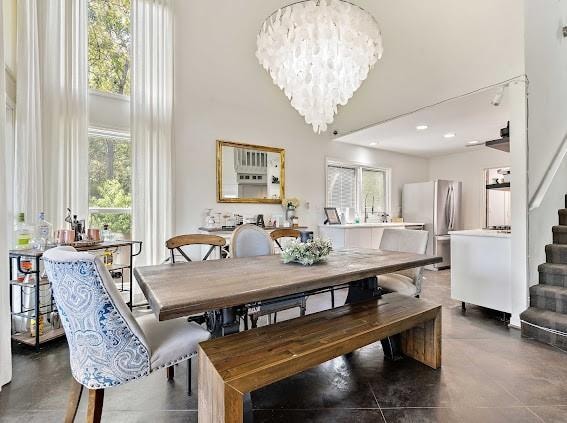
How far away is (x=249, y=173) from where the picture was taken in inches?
182

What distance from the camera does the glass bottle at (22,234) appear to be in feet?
8.45

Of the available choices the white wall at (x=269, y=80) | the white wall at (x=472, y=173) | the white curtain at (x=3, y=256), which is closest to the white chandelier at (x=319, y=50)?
the white wall at (x=269, y=80)

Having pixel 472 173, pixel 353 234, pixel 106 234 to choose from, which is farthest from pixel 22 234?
pixel 472 173

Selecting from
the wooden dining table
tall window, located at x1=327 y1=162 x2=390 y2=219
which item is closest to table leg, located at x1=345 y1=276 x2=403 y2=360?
the wooden dining table

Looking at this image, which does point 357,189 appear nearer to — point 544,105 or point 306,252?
point 544,105

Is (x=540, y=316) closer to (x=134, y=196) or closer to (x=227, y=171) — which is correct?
(x=227, y=171)

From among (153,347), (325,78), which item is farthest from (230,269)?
(325,78)

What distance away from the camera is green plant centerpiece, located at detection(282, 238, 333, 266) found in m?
2.16

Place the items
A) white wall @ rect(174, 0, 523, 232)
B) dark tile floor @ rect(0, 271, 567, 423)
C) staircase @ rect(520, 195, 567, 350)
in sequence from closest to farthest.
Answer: dark tile floor @ rect(0, 271, 567, 423) < staircase @ rect(520, 195, 567, 350) < white wall @ rect(174, 0, 523, 232)

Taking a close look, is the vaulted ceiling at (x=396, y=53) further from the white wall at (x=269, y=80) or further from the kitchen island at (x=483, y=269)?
the kitchen island at (x=483, y=269)

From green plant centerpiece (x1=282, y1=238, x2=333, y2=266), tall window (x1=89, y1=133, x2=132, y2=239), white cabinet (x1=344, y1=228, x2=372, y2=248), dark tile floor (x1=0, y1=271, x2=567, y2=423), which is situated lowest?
dark tile floor (x1=0, y1=271, x2=567, y2=423)

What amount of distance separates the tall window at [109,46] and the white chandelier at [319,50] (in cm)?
210

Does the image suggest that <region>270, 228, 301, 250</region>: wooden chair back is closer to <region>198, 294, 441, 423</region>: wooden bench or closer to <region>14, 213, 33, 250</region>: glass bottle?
<region>198, 294, 441, 423</region>: wooden bench

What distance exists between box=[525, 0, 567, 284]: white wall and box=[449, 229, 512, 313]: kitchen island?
22cm
